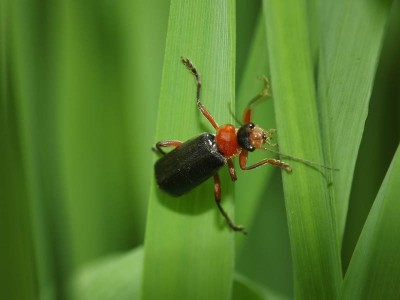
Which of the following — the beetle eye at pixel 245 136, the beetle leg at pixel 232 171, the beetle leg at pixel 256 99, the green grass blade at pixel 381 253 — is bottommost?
the green grass blade at pixel 381 253

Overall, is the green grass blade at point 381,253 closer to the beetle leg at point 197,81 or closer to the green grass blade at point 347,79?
the green grass blade at point 347,79


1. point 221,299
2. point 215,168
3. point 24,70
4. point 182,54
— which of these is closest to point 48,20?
point 24,70

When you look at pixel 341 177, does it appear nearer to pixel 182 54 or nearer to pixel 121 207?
pixel 182 54

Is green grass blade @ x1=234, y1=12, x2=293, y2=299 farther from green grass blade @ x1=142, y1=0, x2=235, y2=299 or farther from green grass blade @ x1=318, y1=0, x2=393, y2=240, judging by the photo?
green grass blade @ x1=318, y1=0, x2=393, y2=240

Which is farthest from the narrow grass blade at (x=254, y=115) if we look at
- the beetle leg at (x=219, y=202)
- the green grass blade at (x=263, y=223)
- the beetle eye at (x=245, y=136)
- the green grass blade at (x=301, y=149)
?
the green grass blade at (x=301, y=149)

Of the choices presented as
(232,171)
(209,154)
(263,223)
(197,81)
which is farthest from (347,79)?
(263,223)

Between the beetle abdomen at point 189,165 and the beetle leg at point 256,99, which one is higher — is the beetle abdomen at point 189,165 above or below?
below

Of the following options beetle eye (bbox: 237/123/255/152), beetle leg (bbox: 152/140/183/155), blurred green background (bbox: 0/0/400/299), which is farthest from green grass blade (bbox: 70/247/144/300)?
beetle eye (bbox: 237/123/255/152)
